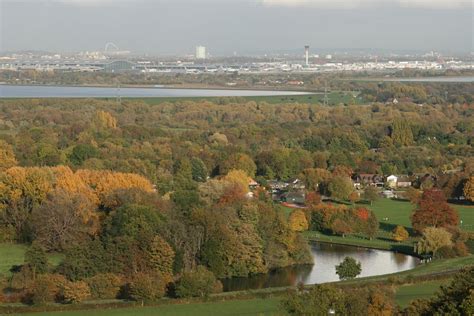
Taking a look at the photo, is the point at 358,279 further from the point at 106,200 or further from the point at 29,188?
the point at 29,188

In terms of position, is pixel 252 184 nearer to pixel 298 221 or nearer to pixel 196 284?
pixel 298 221

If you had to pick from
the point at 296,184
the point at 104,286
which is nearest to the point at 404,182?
the point at 296,184

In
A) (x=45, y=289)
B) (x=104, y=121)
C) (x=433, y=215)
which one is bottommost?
(x=433, y=215)

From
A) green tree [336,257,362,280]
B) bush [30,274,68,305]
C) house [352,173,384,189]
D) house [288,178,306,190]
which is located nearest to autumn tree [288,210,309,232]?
green tree [336,257,362,280]

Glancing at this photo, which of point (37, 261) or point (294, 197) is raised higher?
point (37, 261)

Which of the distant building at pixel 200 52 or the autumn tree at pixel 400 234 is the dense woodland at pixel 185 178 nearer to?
the autumn tree at pixel 400 234

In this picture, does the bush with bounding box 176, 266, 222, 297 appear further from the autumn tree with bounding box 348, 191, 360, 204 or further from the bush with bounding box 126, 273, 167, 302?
the autumn tree with bounding box 348, 191, 360, 204

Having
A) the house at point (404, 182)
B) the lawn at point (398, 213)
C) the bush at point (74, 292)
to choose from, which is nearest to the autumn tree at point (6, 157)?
the lawn at point (398, 213)
